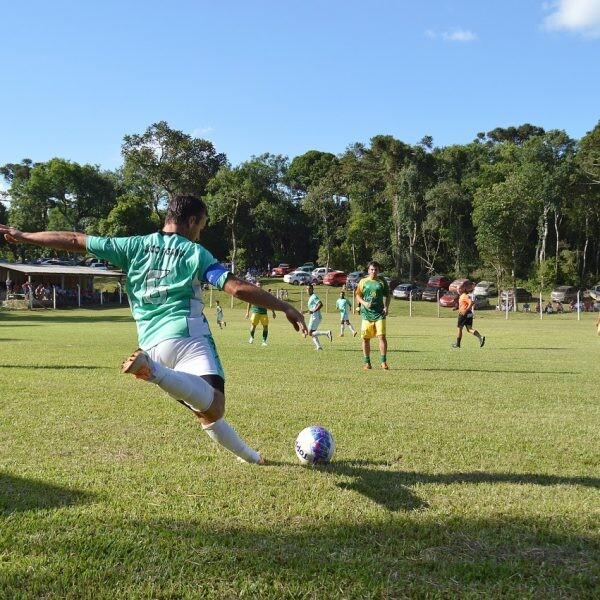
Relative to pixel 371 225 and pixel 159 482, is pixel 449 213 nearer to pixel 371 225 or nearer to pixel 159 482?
pixel 371 225

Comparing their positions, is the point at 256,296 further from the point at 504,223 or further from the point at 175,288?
the point at 504,223

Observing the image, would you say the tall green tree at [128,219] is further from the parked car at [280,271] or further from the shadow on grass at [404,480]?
the shadow on grass at [404,480]

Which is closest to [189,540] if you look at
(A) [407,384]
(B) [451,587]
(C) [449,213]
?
(B) [451,587]

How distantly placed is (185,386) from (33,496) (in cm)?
132

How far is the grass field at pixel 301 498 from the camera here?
9.81 ft

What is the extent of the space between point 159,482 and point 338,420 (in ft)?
9.28

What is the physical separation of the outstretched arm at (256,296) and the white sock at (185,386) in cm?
63

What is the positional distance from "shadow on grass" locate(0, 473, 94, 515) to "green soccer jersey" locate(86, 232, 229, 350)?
1127mm

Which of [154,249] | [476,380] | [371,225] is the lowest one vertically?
[476,380]

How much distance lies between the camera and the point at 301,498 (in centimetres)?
418

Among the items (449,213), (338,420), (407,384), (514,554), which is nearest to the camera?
(514,554)

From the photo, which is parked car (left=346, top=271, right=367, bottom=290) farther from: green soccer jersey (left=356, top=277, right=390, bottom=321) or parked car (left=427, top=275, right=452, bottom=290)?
green soccer jersey (left=356, top=277, right=390, bottom=321)

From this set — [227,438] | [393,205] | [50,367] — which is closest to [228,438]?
[227,438]

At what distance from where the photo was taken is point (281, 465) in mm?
5027
